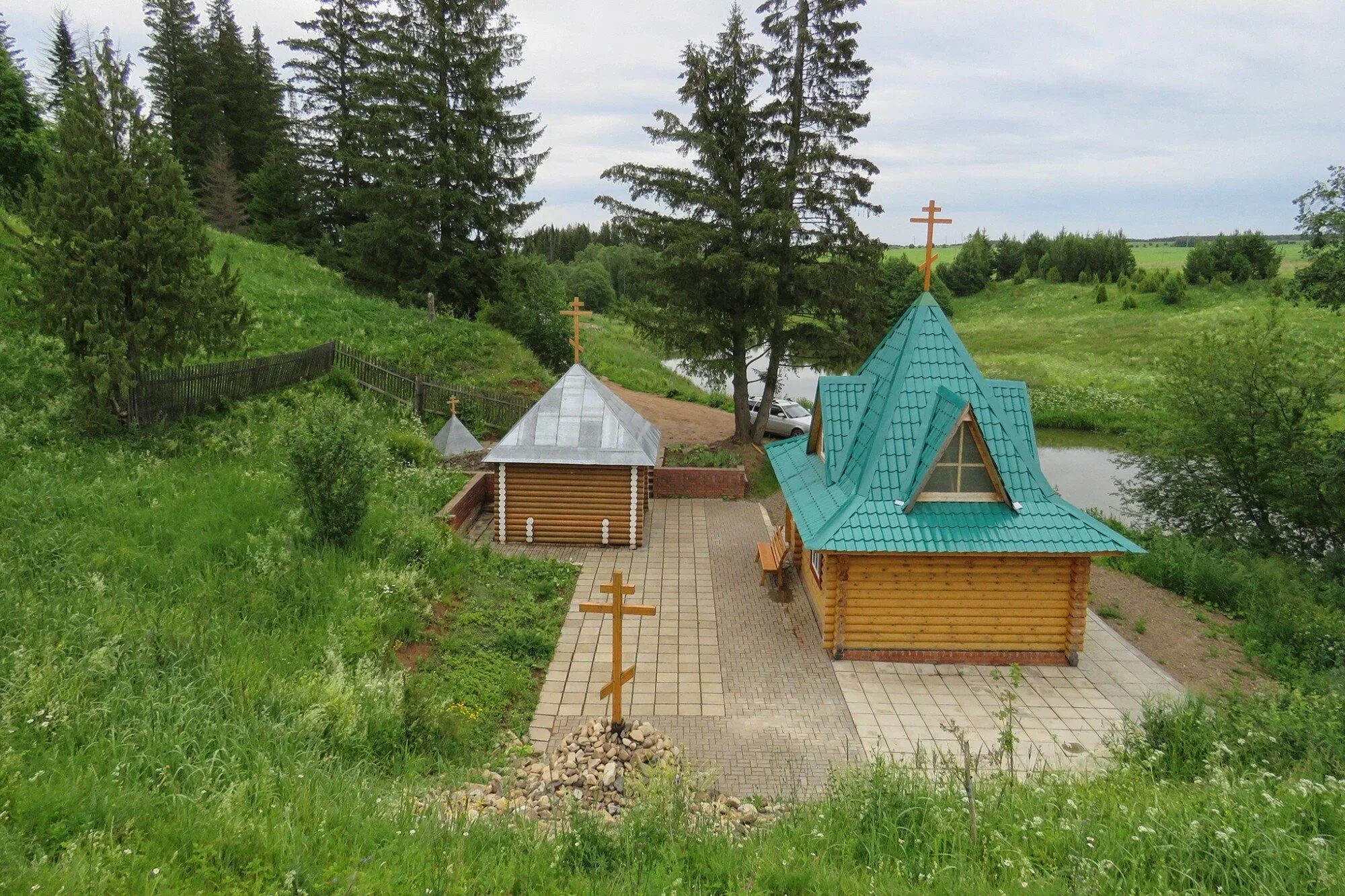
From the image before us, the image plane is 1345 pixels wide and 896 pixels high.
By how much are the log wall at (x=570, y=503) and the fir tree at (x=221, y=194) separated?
27.6 metres

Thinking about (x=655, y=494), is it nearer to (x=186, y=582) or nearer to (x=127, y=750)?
(x=186, y=582)

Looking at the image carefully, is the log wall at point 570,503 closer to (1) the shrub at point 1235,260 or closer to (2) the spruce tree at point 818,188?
(2) the spruce tree at point 818,188

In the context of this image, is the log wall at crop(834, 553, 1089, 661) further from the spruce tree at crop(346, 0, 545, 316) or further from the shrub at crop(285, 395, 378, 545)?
the spruce tree at crop(346, 0, 545, 316)

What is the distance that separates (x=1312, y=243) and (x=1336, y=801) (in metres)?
12.6

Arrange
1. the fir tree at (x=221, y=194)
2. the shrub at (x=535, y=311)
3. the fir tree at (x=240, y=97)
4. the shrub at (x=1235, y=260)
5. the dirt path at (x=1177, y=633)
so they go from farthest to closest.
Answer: the shrub at (x=1235, y=260)
the fir tree at (x=240, y=97)
the fir tree at (x=221, y=194)
the shrub at (x=535, y=311)
the dirt path at (x=1177, y=633)

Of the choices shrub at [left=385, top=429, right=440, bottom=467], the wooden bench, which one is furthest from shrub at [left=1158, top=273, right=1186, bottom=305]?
shrub at [left=385, top=429, right=440, bottom=467]

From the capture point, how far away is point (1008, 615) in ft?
32.8

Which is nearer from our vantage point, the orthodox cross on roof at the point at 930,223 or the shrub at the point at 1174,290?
the orthodox cross on roof at the point at 930,223

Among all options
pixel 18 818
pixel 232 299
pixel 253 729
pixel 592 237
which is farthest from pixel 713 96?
pixel 592 237

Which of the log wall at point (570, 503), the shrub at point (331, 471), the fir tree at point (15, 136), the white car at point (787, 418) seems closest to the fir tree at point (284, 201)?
the fir tree at point (15, 136)

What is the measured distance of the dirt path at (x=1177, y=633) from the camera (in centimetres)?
998

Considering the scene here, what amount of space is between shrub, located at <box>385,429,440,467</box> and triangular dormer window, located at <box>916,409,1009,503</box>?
10602 mm

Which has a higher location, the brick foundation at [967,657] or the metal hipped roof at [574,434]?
the metal hipped roof at [574,434]

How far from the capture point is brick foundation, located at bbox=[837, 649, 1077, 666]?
10055mm
